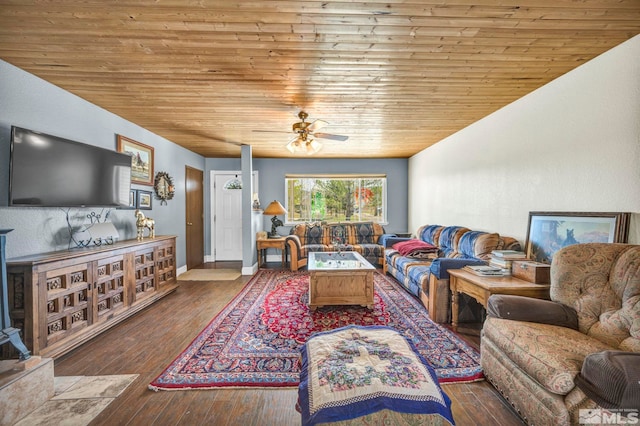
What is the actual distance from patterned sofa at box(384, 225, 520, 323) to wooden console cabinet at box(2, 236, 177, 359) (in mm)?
3505

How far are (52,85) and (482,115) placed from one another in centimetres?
505

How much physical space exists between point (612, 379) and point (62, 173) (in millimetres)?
4304

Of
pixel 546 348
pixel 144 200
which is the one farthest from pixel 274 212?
pixel 546 348

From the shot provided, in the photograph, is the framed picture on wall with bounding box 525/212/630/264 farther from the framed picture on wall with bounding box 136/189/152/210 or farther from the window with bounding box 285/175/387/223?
the framed picture on wall with bounding box 136/189/152/210

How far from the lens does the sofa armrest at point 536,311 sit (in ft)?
6.21

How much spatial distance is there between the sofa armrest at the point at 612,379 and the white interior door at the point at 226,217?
6.27 m

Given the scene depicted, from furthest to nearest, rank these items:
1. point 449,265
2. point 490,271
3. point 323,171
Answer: point 323,171 → point 449,265 → point 490,271

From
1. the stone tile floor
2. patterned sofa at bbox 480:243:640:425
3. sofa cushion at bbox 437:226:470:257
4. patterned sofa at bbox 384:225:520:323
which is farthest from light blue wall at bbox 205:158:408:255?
patterned sofa at bbox 480:243:640:425

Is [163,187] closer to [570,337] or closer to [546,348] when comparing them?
[546,348]

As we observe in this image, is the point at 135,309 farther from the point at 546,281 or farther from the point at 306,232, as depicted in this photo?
the point at 546,281

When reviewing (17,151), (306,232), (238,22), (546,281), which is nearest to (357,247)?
(306,232)

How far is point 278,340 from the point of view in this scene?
2670 mm

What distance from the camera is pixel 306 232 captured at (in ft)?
20.3

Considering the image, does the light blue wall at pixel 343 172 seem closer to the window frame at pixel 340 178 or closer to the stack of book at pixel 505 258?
the window frame at pixel 340 178
